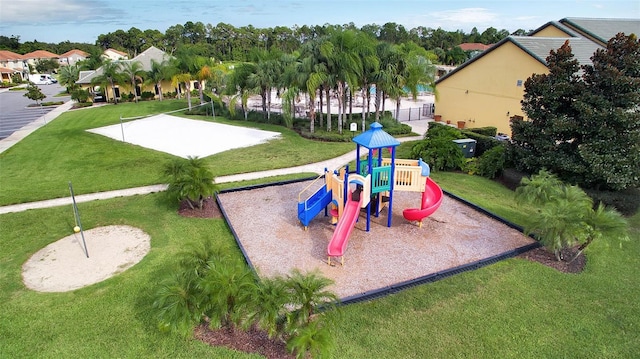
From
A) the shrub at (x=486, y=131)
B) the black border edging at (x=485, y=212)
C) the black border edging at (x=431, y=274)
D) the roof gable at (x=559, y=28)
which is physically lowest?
the black border edging at (x=431, y=274)

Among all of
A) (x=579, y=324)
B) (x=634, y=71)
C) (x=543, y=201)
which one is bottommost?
(x=579, y=324)

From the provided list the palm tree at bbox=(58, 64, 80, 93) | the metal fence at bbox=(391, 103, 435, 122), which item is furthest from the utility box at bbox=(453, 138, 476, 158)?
the palm tree at bbox=(58, 64, 80, 93)

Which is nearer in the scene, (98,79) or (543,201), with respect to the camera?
(543,201)

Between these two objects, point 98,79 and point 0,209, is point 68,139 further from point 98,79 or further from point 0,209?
point 98,79

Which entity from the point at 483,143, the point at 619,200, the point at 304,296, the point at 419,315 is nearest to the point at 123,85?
the point at 483,143

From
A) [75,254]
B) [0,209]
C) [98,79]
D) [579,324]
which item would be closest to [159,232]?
[75,254]

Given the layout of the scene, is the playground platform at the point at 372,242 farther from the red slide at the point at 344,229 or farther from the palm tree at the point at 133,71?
the palm tree at the point at 133,71

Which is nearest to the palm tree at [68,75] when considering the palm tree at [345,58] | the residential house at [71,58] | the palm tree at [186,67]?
the palm tree at [186,67]
